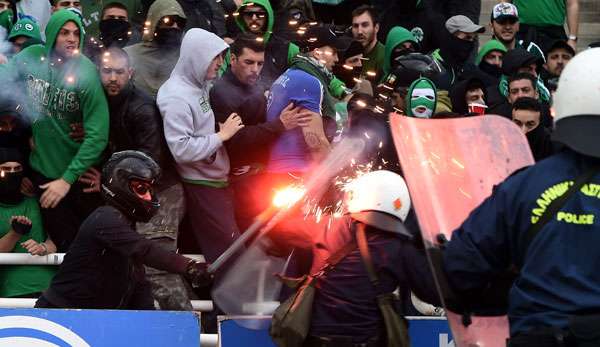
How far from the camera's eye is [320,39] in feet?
35.8

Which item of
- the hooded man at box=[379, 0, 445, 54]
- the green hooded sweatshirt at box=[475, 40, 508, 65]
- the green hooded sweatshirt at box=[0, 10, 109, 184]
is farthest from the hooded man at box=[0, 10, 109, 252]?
the hooded man at box=[379, 0, 445, 54]

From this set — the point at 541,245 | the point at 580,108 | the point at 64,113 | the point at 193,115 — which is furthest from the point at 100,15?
the point at 541,245

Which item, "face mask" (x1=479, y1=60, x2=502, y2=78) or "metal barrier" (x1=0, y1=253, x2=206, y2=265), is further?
"face mask" (x1=479, y1=60, x2=502, y2=78)

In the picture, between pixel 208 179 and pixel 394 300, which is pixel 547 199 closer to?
pixel 394 300

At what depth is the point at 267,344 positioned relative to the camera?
812 cm

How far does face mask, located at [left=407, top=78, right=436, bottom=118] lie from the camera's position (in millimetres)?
10453

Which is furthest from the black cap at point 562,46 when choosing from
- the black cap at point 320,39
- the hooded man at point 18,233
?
the hooded man at point 18,233

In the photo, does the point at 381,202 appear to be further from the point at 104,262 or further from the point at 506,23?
the point at 506,23

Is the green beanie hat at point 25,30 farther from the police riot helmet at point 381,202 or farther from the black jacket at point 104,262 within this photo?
the police riot helmet at point 381,202

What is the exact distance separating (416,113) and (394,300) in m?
3.18

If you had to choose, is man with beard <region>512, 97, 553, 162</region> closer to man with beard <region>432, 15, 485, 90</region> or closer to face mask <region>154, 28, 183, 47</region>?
man with beard <region>432, 15, 485, 90</region>

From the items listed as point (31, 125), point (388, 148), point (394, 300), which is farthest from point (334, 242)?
point (31, 125)

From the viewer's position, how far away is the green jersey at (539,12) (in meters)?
14.5

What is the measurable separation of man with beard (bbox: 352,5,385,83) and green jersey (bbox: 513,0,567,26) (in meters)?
2.50
